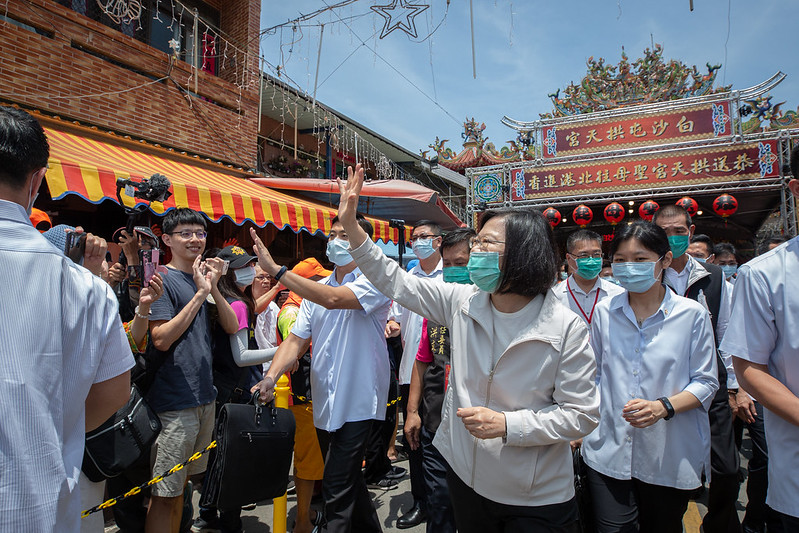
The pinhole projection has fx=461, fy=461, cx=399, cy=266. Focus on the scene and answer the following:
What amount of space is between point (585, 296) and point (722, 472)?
1399mm

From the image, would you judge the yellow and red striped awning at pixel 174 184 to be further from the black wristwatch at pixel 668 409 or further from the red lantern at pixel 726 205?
the red lantern at pixel 726 205

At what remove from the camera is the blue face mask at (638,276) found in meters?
2.55

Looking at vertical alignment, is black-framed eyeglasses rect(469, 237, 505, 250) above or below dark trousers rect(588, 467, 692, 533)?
above

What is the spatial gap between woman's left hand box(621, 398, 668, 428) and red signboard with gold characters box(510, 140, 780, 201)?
13.5 metres

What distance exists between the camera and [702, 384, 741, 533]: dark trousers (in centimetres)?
287

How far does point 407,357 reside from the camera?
13.1 feet

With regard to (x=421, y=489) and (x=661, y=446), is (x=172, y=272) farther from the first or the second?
(x=661, y=446)

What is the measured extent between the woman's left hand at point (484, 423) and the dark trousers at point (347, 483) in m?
1.34

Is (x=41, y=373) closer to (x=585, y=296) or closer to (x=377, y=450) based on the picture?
(x=377, y=450)

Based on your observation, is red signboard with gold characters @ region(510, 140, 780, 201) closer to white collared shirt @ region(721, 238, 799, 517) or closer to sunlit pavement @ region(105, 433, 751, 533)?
sunlit pavement @ region(105, 433, 751, 533)

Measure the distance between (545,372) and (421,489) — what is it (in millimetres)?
2481

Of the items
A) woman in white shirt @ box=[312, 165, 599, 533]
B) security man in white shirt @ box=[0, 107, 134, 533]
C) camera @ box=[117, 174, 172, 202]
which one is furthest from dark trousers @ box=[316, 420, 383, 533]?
camera @ box=[117, 174, 172, 202]

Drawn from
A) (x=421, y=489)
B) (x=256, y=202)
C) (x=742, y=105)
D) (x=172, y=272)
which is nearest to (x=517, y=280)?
(x=172, y=272)

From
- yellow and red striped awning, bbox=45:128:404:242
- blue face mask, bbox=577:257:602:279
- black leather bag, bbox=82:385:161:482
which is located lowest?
black leather bag, bbox=82:385:161:482
